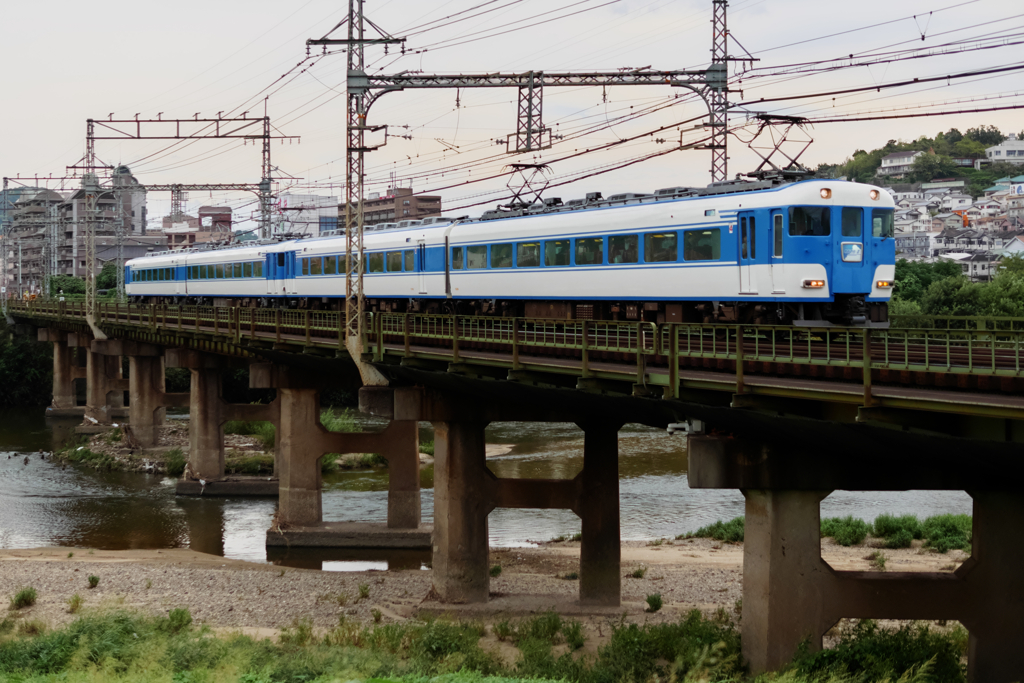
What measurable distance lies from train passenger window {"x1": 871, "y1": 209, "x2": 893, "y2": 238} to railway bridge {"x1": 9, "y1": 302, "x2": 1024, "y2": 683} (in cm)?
194

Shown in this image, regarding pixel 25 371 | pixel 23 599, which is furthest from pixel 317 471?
pixel 25 371

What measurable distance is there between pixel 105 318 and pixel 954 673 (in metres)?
50.8

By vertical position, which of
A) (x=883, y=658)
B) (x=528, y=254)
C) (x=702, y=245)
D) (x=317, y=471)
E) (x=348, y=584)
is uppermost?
(x=528, y=254)

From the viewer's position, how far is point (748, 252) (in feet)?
69.9

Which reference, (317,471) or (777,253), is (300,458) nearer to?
(317,471)

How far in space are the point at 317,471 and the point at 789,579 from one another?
2286cm

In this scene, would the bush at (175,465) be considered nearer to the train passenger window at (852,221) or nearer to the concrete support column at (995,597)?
the train passenger window at (852,221)

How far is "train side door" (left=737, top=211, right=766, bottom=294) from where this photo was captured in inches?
832

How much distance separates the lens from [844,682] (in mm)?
16188

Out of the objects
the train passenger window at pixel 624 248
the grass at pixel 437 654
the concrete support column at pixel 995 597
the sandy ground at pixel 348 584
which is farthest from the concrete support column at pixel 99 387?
the concrete support column at pixel 995 597

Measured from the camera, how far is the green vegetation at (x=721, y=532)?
116 ft

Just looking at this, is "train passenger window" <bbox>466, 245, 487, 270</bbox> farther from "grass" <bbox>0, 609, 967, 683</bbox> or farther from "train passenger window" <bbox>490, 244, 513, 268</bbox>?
"grass" <bbox>0, 609, 967, 683</bbox>

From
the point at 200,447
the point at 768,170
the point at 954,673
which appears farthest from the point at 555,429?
the point at 954,673

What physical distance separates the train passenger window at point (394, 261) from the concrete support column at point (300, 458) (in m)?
5.10
